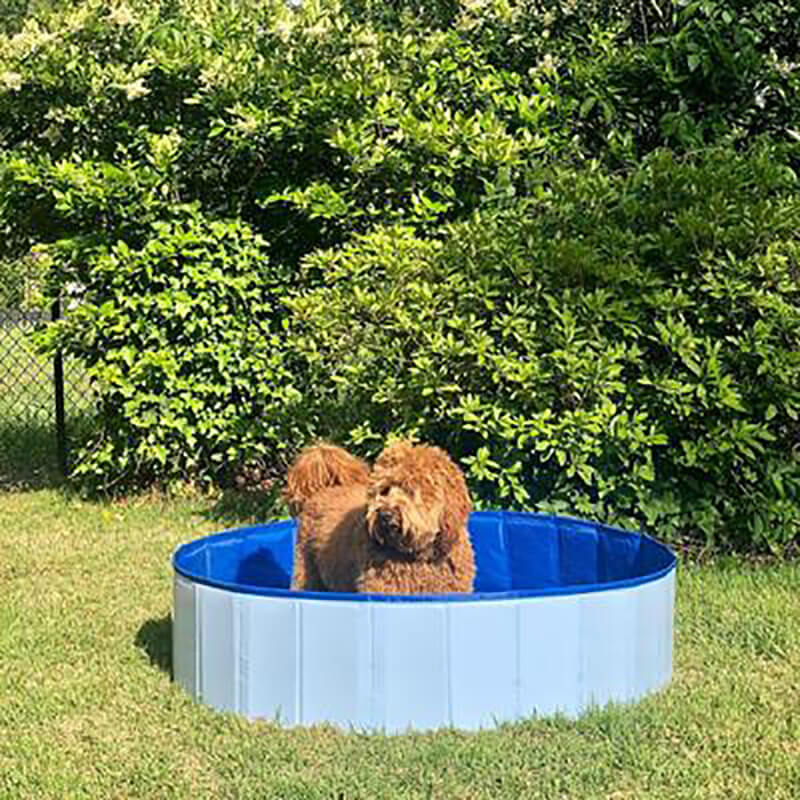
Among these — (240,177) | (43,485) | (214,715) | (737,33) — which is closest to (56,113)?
(240,177)

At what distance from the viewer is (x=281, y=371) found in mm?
8625

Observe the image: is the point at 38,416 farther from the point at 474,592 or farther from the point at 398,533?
the point at 398,533

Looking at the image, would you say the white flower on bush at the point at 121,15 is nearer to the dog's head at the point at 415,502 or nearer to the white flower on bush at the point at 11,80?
the white flower on bush at the point at 11,80

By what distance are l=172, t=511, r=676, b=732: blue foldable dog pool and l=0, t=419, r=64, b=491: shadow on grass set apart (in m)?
5.56

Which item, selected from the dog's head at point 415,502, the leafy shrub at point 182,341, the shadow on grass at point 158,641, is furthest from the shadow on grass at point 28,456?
the dog's head at point 415,502

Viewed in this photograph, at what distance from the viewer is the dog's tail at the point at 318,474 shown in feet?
18.8

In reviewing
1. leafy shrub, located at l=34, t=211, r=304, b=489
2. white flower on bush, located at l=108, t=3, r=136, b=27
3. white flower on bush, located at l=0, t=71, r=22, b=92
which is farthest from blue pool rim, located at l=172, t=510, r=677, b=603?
white flower on bush, located at l=108, t=3, r=136, b=27

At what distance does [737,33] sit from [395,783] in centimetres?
541

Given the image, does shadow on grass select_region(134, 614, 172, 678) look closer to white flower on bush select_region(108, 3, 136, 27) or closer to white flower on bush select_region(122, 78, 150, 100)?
white flower on bush select_region(122, 78, 150, 100)

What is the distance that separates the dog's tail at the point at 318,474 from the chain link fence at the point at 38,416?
3.44 meters

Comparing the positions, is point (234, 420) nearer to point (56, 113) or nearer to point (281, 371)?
point (281, 371)

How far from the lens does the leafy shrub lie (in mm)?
8398

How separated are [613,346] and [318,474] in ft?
6.42

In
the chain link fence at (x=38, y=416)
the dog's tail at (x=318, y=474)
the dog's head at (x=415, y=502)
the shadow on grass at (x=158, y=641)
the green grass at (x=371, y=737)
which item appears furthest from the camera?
the chain link fence at (x=38, y=416)
